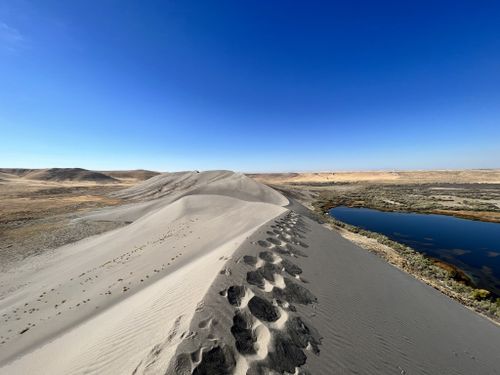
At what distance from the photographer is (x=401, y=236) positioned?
23109 millimetres

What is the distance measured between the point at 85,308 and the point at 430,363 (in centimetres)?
863

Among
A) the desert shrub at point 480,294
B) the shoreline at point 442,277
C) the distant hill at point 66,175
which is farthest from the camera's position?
the distant hill at point 66,175

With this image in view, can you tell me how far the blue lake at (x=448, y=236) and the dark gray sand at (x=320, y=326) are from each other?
30.6 feet

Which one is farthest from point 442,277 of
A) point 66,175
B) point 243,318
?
point 66,175

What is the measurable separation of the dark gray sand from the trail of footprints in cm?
2

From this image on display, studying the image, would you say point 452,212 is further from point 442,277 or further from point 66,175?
point 66,175

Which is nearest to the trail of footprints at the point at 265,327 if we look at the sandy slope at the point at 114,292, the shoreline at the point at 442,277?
the sandy slope at the point at 114,292

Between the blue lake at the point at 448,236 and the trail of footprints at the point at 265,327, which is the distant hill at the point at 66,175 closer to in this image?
the blue lake at the point at 448,236

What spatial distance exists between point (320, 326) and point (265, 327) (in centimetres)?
124

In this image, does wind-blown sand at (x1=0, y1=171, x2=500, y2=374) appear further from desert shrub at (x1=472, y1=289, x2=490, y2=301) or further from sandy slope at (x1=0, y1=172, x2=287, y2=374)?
desert shrub at (x1=472, y1=289, x2=490, y2=301)

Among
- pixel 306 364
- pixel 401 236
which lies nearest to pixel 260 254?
pixel 306 364

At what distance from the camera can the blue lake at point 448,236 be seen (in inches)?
608

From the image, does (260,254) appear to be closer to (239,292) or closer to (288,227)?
(239,292)

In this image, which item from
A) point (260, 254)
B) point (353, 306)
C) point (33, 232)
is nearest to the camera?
point (353, 306)
